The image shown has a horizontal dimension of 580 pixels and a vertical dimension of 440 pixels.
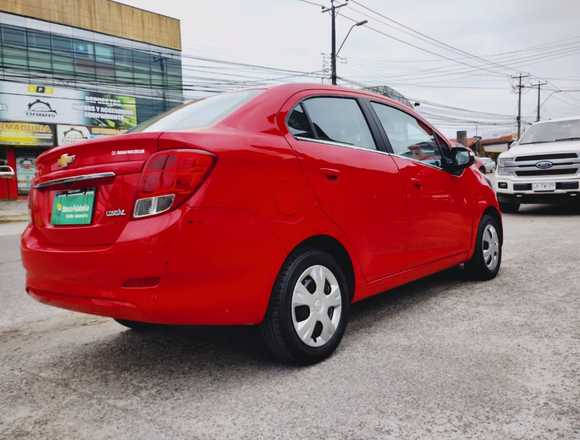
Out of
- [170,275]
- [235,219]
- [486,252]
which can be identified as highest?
[235,219]

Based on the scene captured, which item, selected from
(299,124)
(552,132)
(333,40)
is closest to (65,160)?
(299,124)

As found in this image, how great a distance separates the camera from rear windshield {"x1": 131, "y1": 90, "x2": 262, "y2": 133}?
2894 millimetres

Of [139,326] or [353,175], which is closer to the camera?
[353,175]

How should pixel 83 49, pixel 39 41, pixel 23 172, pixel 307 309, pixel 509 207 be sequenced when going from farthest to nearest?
pixel 83 49 → pixel 39 41 → pixel 23 172 → pixel 509 207 → pixel 307 309

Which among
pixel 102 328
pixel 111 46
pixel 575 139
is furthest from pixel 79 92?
pixel 102 328

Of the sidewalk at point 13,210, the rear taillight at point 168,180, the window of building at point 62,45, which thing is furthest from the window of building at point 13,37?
the rear taillight at point 168,180

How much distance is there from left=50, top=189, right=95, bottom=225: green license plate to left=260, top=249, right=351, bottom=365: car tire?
1018mm

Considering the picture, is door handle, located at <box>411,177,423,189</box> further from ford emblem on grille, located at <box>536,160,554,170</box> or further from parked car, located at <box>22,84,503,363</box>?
ford emblem on grille, located at <box>536,160,554,170</box>

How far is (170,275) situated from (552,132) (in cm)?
1082

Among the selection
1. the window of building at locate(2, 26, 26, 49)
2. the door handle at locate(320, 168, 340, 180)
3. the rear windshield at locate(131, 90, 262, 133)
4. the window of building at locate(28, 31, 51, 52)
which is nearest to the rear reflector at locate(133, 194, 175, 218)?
the rear windshield at locate(131, 90, 262, 133)

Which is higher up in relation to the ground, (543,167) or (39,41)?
(39,41)

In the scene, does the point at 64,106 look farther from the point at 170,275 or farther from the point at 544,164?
the point at 170,275

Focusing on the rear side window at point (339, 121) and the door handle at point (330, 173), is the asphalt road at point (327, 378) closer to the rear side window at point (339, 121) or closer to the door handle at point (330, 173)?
the door handle at point (330, 173)

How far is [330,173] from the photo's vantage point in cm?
→ 305
